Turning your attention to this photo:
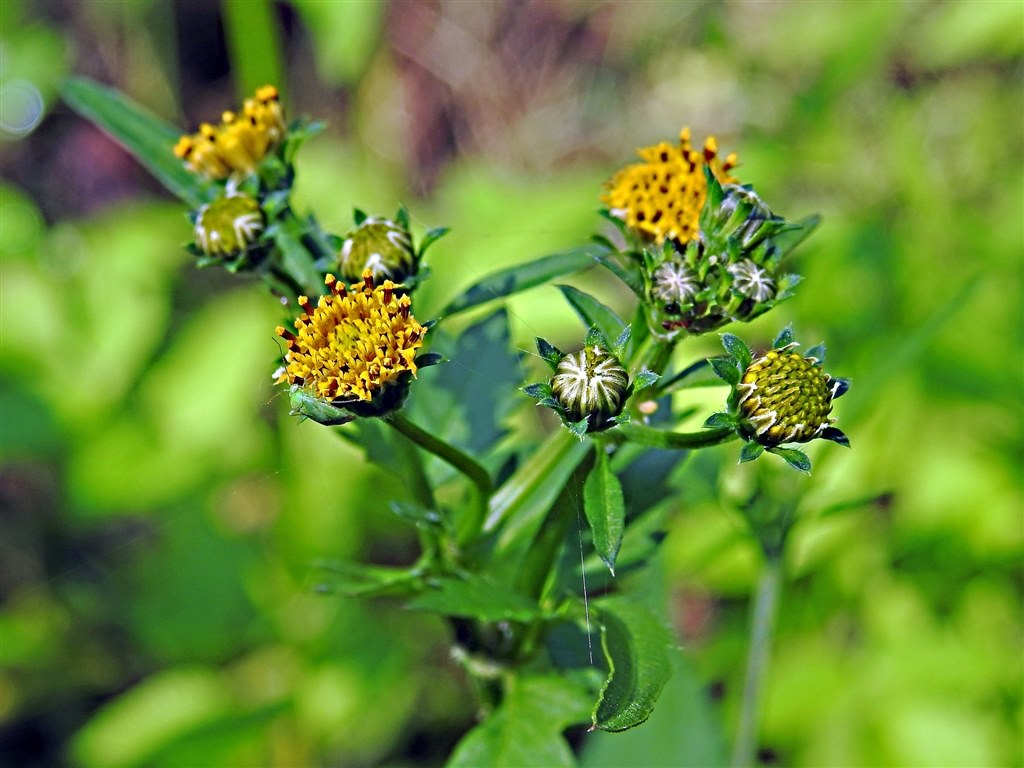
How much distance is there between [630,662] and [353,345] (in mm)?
585

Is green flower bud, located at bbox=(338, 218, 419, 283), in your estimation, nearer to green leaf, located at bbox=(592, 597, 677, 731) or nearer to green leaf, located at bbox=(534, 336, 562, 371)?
green leaf, located at bbox=(534, 336, 562, 371)

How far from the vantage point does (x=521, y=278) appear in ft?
5.16

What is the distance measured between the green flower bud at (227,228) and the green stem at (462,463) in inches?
18.3

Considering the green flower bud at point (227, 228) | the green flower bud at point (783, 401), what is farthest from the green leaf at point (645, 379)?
the green flower bud at point (227, 228)

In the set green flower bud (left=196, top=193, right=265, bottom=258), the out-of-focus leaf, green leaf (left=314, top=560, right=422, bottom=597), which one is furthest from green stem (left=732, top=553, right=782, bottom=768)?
green flower bud (left=196, top=193, right=265, bottom=258)

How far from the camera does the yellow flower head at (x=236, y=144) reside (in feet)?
5.71

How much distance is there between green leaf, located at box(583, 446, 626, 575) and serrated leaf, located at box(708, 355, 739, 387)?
20 cm

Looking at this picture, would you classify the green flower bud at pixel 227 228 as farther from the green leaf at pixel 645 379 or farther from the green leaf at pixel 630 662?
the green leaf at pixel 630 662

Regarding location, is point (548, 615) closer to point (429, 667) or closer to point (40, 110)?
point (429, 667)

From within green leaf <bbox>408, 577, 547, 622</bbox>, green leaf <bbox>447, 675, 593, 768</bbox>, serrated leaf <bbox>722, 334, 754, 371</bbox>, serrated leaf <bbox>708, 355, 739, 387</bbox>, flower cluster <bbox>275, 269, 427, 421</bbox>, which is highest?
serrated leaf <bbox>722, 334, 754, 371</bbox>


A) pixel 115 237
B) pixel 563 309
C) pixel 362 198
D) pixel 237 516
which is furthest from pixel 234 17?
pixel 237 516

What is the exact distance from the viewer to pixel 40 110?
421cm

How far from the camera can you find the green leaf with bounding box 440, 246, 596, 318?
5.12 feet

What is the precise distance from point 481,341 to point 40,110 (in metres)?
3.32
